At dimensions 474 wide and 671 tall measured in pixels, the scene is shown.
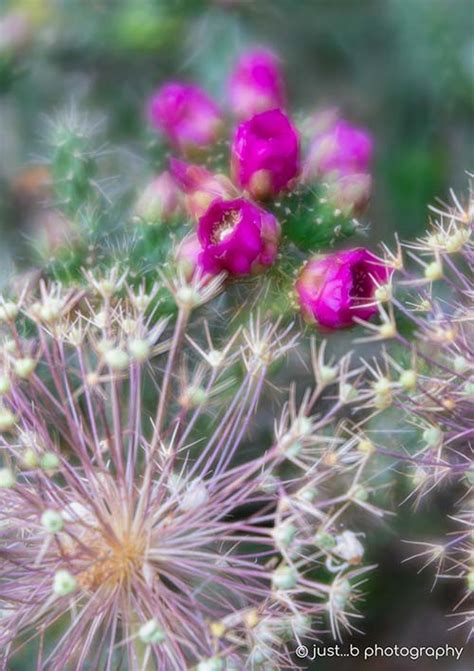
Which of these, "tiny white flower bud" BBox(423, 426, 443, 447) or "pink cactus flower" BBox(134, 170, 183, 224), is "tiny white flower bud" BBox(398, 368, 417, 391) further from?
"pink cactus flower" BBox(134, 170, 183, 224)

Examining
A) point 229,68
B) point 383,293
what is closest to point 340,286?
point 383,293

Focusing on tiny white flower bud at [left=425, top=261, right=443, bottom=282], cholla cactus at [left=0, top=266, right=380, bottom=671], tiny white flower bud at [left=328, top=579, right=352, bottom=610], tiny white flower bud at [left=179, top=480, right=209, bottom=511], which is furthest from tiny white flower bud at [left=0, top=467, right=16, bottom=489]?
tiny white flower bud at [left=425, top=261, right=443, bottom=282]

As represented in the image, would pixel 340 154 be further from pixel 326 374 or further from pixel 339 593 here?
pixel 339 593

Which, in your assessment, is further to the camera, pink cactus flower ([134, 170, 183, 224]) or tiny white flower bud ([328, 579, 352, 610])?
pink cactus flower ([134, 170, 183, 224])

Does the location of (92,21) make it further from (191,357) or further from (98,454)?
(98,454)

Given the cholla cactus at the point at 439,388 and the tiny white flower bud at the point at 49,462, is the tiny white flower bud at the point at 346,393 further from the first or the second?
the tiny white flower bud at the point at 49,462

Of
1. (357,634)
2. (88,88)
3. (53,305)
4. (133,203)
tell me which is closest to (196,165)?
(133,203)

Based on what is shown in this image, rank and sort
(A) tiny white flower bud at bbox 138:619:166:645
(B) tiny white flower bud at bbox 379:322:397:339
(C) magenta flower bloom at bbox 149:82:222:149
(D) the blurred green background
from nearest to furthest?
1. (A) tiny white flower bud at bbox 138:619:166:645
2. (B) tiny white flower bud at bbox 379:322:397:339
3. (C) magenta flower bloom at bbox 149:82:222:149
4. (D) the blurred green background
